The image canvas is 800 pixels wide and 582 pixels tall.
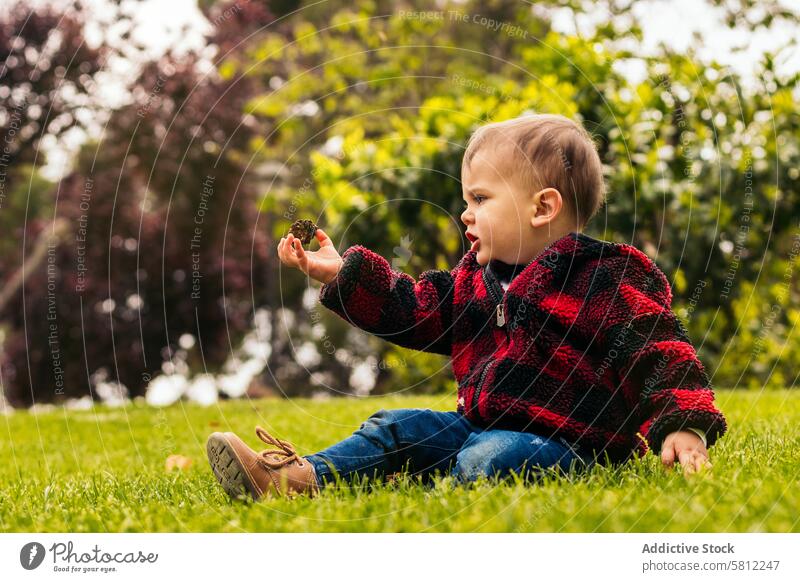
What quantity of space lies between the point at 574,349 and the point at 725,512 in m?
0.74

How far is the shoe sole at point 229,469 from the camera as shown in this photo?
2.41 meters

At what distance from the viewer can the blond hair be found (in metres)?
2.71

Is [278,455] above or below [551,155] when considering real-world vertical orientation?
below

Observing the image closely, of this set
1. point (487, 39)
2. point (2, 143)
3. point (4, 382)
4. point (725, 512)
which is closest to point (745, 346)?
point (725, 512)

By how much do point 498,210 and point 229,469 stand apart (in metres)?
1.12

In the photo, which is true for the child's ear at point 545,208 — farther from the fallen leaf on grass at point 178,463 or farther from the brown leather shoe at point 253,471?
the fallen leaf on grass at point 178,463

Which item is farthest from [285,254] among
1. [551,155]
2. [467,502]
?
[467,502]

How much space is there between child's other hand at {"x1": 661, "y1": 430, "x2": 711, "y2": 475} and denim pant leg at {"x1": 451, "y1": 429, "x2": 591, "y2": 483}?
0.24 meters

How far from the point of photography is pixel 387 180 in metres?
6.69

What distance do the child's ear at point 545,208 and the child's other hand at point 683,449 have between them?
0.76 meters

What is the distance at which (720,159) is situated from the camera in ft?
22.0

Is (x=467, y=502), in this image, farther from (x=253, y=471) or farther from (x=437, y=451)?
(x=253, y=471)

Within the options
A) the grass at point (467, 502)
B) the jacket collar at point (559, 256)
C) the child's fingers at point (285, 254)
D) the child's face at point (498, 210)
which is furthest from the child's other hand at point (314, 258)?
the grass at point (467, 502)

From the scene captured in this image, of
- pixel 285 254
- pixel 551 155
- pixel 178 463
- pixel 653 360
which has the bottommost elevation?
pixel 178 463
